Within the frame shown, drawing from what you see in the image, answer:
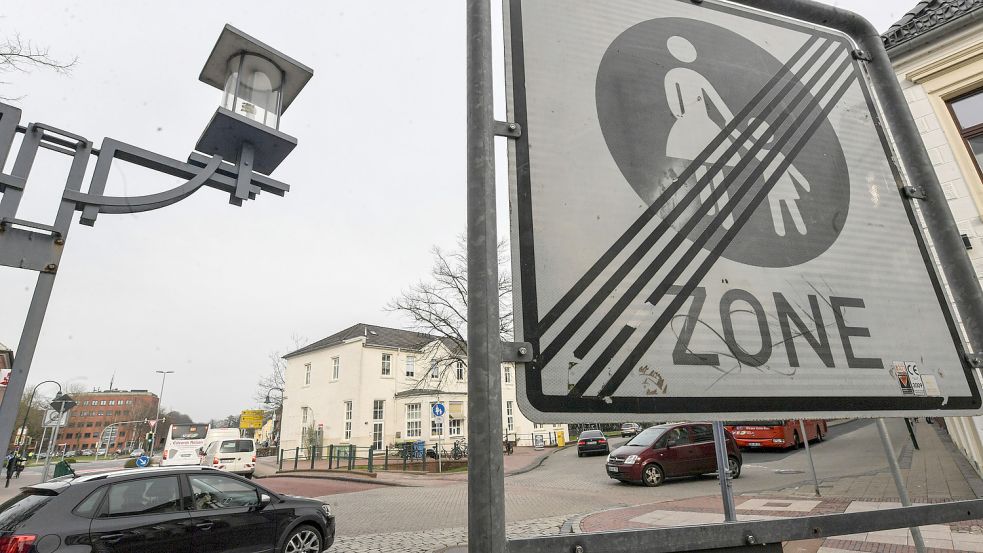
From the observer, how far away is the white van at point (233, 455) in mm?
19734

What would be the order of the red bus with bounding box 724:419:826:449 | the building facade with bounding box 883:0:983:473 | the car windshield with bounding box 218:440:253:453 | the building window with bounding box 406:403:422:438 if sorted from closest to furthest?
1. the building facade with bounding box 883:0:983:473
2. the red bus with bounding box 724:419:826:449
3. the car windshield with bounding box 218:440:253:453
4. the building window with bounding box 406:403:422:438

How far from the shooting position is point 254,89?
3.60 metres

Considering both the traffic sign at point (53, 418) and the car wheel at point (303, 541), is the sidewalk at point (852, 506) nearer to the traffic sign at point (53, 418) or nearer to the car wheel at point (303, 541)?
the car wheel at point (303, 541)

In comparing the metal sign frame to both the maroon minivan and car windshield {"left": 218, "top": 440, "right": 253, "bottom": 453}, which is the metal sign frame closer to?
the maroon minivan

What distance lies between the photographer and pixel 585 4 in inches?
54.4

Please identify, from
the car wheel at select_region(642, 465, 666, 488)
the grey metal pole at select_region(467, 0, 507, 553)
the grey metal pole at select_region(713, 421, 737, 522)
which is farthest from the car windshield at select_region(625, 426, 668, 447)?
the grey metal pole at select_region(467, 0, 507, 553)

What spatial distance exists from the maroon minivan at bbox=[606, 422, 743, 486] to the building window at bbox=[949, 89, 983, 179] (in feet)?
27.6

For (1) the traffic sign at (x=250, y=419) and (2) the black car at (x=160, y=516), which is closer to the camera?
(2) the black car at (x=160, y=516)

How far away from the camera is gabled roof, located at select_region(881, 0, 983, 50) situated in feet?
25.6

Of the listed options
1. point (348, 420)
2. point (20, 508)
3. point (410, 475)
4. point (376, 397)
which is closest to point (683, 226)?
point (20, 508)

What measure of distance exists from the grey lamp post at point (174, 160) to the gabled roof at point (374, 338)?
32.2 m

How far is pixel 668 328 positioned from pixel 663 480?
14061mm

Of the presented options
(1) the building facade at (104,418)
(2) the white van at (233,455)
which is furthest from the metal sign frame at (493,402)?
(1) the building facade at (104,418)

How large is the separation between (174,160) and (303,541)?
5.78 meters
